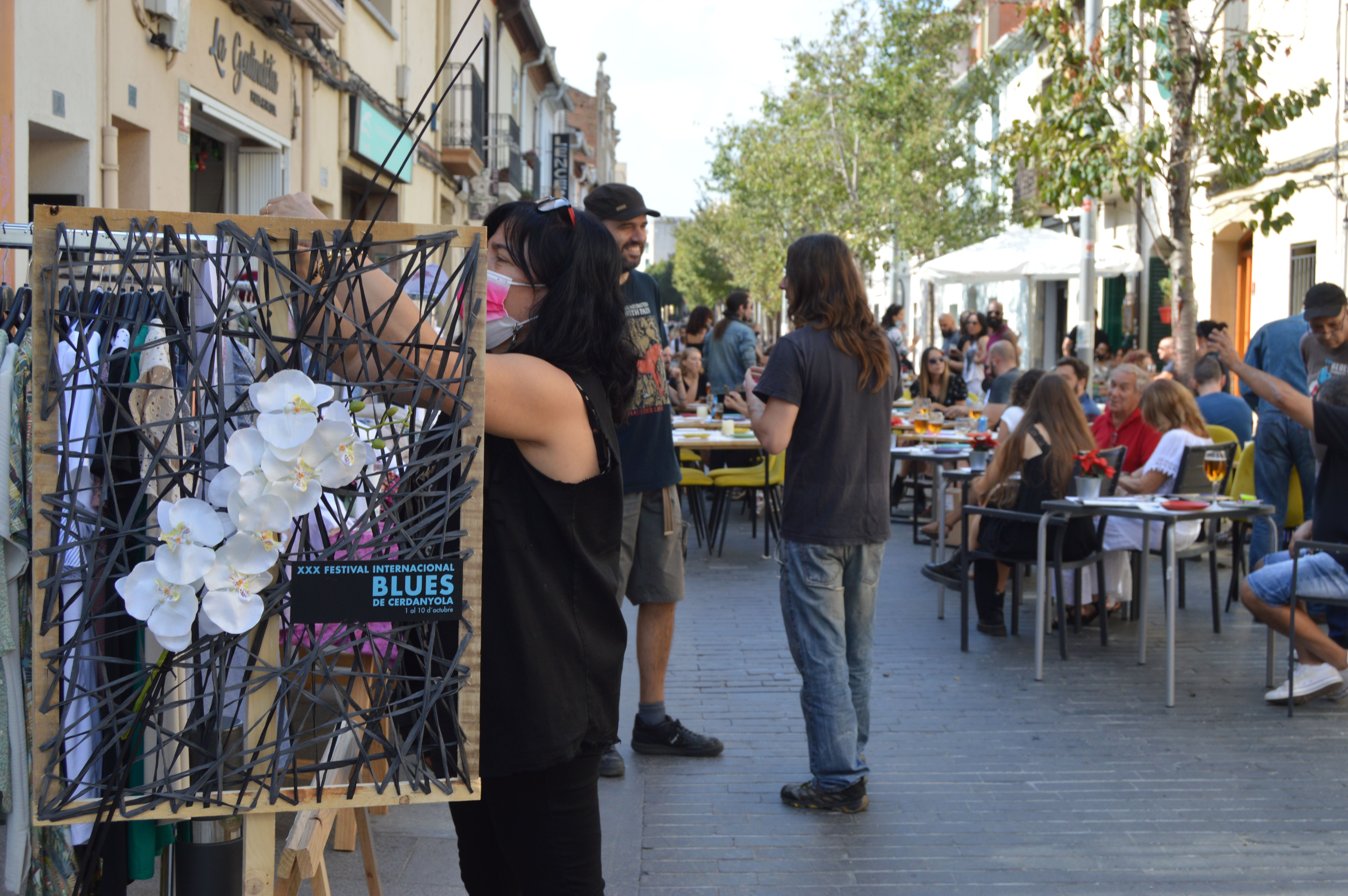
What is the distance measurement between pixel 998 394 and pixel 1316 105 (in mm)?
3842

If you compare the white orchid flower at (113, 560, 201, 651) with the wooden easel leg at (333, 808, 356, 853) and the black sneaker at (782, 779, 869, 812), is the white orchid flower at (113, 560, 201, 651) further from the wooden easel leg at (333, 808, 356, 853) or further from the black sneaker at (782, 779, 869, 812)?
the black sneaker at (782, 779, 869, 812)

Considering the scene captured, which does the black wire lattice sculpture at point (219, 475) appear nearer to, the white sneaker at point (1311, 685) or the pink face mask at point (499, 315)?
the pink face mask at point (499, 315)

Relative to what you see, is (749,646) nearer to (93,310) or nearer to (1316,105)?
(93,310)

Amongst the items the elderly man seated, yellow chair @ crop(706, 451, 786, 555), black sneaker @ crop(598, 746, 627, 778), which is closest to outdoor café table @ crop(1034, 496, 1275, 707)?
the elderly man seated

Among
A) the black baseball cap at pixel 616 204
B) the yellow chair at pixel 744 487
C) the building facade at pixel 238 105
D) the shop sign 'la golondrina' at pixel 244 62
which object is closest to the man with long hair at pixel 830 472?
the black baseball cap at pixel 616 204

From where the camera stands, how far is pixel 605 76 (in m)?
69.9

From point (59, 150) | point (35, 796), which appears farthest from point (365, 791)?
point (59, 150)

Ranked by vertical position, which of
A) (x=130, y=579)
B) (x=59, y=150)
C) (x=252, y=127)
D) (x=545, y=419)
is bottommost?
(x=130, y=579)

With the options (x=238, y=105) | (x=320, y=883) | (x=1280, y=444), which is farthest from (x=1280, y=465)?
(x=238, y=105)

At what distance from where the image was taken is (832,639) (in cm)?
411

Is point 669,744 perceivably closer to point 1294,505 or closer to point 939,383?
point 1294,505

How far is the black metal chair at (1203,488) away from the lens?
21.7 ft

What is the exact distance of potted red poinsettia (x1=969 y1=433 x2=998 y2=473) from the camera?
755 cm

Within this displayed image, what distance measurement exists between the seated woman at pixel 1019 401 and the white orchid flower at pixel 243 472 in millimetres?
5785
